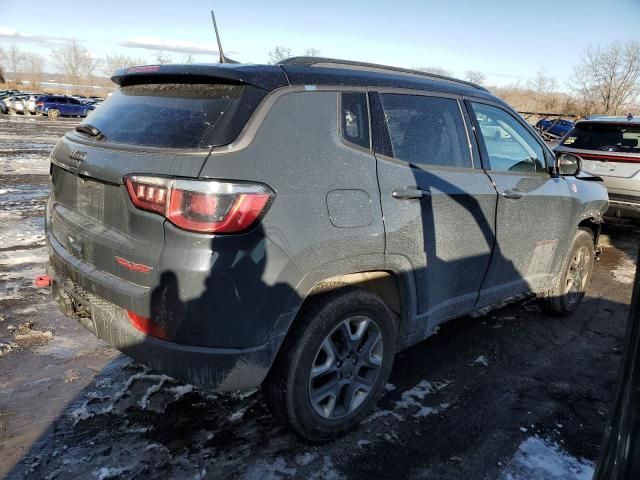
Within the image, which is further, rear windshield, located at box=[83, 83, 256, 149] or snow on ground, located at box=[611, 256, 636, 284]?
snow on ground, located at box=[611, 256, 636, 284]

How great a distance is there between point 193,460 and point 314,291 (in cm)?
105

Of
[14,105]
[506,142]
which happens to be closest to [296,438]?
[506,142]

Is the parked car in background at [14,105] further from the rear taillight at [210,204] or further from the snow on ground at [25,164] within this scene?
the rear taillight at [210,204]

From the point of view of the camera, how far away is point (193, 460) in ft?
8.05

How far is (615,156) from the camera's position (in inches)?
273

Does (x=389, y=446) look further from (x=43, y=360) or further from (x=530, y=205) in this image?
(x=43, y=360)

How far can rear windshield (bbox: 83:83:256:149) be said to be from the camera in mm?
2227

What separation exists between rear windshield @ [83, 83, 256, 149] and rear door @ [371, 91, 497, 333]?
2.72 feet

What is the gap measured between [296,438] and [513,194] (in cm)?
220

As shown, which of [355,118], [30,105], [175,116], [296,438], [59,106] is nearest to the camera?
[175,116]

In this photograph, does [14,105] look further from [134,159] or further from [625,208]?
[134,159]

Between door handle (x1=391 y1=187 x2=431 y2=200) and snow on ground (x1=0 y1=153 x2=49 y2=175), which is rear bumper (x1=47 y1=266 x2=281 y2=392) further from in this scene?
snow on ground (x1=0 y1=153 x2=49 y2=175)

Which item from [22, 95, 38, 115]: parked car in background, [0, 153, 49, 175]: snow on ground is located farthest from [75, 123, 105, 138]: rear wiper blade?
[22, 95, 38, 115]: parked car in background

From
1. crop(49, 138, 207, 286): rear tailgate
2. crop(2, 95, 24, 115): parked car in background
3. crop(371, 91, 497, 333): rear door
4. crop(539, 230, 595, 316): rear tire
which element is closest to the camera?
crop(49, 138, 207, 286): rear tailgate
